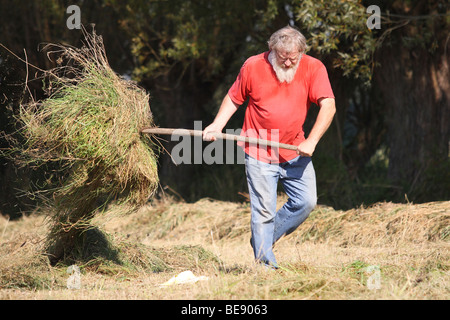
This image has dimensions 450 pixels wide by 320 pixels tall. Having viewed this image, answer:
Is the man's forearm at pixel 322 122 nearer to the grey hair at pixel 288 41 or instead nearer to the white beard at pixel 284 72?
the white beard at pixel 284 72

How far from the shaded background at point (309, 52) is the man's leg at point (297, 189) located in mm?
3991

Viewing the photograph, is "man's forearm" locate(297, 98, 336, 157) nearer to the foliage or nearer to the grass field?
the grass field

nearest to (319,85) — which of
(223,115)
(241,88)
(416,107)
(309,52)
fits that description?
(241,88)

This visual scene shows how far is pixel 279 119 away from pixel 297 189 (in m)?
0.61

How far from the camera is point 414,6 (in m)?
9.63

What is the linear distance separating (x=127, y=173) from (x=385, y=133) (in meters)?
10.6

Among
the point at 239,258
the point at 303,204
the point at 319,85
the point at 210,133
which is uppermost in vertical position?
the point at 319,85

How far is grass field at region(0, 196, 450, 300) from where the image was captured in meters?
4.23

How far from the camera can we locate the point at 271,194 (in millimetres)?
5133

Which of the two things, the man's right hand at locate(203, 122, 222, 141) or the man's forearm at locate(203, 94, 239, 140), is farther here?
the man's forearm at locate(203, 94, 239, 140)

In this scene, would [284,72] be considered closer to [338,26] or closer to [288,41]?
[288,41]

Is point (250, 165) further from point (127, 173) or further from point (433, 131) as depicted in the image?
point (433, 131)

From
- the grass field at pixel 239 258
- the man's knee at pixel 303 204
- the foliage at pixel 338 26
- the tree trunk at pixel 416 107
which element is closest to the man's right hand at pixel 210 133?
the man's knee at pixel 303 204

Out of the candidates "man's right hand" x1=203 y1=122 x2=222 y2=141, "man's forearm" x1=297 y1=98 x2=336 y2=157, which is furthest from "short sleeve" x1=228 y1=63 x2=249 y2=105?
"man's forearm" x1=297 y1=98 x2=336 y2=157
